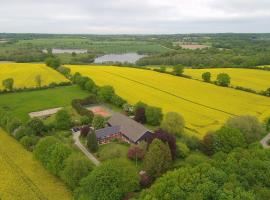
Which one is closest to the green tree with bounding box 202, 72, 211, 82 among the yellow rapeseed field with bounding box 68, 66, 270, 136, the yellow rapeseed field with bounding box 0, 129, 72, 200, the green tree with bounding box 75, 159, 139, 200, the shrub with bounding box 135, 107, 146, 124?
the yellow rapeseed field with bounding box 68, 66, 270, 136

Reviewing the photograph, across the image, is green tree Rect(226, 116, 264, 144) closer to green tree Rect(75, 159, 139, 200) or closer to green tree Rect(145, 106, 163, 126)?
green tree Rect(145, 106, 163, 126)

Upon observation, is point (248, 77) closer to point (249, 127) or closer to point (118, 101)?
point (118, 101)

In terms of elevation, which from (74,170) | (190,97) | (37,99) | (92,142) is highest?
(74,170)

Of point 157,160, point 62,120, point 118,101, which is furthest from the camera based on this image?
point 118,101

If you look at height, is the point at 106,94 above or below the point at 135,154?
above

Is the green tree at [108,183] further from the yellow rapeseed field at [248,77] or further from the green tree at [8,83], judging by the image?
the yellow rapeseed field at [248,77]

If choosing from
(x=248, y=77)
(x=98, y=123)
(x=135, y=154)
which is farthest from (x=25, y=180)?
(x=248, y=77)
